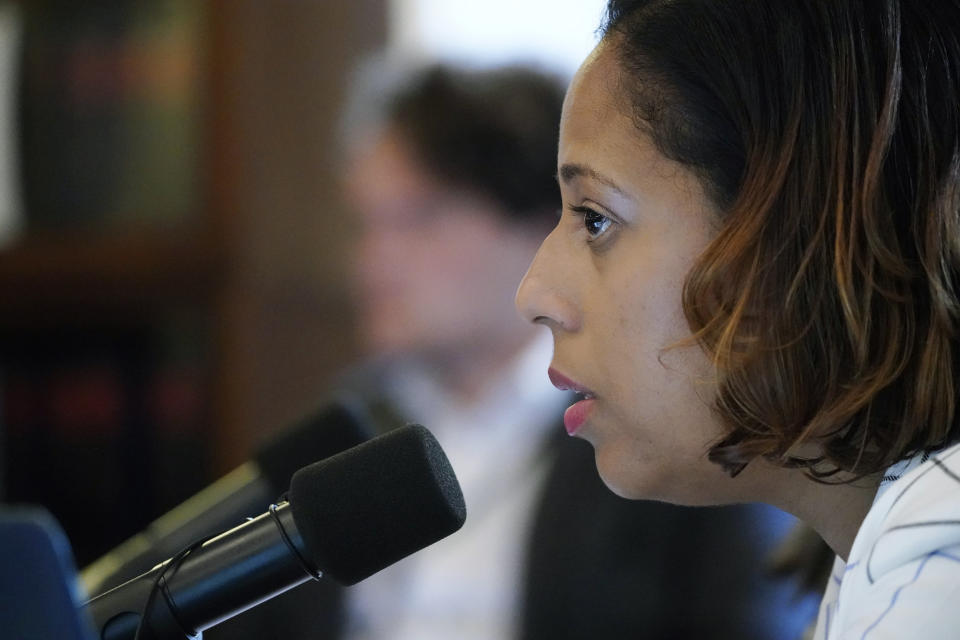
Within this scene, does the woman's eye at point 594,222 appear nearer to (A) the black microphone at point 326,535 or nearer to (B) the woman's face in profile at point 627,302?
(B) the woman's face in profile at point 627,302

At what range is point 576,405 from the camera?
71cm

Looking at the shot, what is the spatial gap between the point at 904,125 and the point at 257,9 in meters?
1.65

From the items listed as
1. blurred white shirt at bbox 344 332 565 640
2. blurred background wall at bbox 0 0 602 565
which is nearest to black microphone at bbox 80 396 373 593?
blurred white shirt at bbox 344 332 565 640

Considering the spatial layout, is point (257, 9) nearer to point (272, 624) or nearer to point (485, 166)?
point (485, 166)

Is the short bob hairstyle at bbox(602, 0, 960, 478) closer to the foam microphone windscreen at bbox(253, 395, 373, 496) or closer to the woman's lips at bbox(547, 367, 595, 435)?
the woman's lips at bbox(547, 367, 595, 435)

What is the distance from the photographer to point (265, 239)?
7.02ft

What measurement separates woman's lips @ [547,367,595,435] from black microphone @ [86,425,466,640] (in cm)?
14

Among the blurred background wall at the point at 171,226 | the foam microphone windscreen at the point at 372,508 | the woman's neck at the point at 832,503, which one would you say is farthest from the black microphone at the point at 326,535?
the blurred background wall at the point at 171,226

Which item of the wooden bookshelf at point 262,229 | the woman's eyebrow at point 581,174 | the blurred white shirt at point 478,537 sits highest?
the woman's eyebrow at point 581,174

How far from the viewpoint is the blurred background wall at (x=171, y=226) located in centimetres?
208

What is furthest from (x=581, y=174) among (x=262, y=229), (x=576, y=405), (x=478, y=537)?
(x=262, y=229)

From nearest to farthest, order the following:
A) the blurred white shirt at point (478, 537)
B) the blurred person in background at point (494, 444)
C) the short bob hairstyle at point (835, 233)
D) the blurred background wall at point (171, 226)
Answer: the short bob hairstyle at point (835, 233) → the blurred person in background at point (494, 444) → the blurred white shirt at point (478, 537) → the blurred background wall at point (171, 226)

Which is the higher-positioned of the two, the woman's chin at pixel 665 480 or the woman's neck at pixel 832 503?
the woman's chin at pixel 665 480

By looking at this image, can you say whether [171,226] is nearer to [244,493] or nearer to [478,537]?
[478,537]
